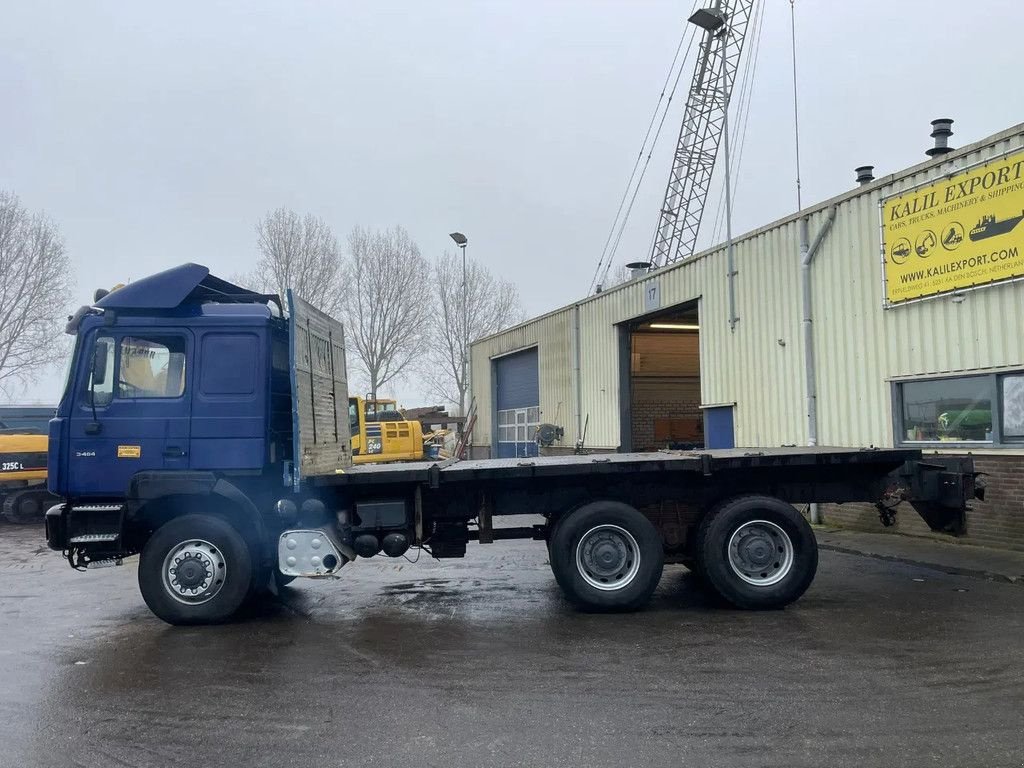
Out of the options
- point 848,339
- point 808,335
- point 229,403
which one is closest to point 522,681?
point 229,403

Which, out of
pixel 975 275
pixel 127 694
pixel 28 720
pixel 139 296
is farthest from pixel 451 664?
pixel 975 275

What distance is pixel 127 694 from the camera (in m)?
5.83

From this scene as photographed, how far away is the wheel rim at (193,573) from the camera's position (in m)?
7.73

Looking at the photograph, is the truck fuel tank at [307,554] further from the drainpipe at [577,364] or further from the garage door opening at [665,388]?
the drainpipe at [577,364]

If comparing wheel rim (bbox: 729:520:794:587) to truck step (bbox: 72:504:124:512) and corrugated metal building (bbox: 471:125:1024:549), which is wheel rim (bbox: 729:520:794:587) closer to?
corrugated metal building (bbox: 471:125:1024:549)

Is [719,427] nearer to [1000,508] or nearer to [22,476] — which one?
[1000,508]

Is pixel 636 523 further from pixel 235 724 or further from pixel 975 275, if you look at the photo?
pixel 975 275

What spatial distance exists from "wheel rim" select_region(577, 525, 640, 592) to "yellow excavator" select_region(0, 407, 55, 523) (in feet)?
50.5

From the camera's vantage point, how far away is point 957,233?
1122 cm

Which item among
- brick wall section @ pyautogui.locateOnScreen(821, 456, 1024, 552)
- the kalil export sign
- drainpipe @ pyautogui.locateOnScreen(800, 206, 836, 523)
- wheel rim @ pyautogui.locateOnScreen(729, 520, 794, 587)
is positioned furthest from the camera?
drainpipe @ pyautogui.locateOnScreen(800, 206, 836, 523)

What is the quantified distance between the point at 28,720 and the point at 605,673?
3830 millimetres

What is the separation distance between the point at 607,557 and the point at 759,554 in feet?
4.91

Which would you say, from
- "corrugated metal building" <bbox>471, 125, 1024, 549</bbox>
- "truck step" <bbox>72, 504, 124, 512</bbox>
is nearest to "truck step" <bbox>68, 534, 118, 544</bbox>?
"truck step" <bbox>72, 504, 124, 512</bbox>

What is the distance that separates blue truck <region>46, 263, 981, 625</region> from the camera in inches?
307
